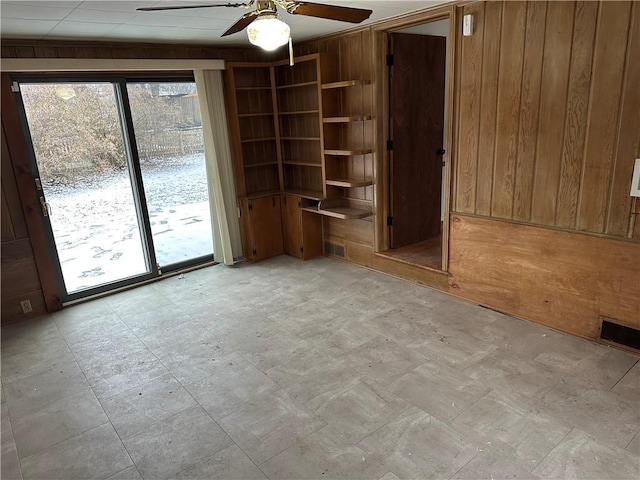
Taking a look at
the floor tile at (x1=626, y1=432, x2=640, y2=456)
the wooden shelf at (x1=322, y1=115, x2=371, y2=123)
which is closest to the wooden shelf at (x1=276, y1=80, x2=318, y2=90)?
the wooden shelf at (x1=322, y1=115, x2=371, y2=123)

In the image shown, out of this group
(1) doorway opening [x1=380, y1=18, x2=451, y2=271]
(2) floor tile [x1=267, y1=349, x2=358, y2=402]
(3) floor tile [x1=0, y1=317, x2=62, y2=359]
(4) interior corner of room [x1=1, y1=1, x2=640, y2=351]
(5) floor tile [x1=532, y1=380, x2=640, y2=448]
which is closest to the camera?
(5) floor tile [x1=532, y1=380, x2=640, y2=448]

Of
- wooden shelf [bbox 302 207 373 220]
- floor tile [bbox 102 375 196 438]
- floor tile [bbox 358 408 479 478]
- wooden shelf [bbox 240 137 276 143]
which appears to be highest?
wooden shelf [bbox 240 137 276 143]

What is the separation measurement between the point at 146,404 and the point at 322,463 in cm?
123

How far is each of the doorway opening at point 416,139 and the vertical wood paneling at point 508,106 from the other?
2.94ft

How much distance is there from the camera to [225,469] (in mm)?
2197

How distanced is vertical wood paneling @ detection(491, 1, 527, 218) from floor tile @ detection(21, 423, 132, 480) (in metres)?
3.09

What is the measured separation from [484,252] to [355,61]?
2289mm

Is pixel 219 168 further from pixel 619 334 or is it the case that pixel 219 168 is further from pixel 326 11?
pixel 619 334

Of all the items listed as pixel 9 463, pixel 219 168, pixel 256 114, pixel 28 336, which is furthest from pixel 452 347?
pixel 28 336

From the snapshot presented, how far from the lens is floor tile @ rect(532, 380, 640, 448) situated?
2.31m

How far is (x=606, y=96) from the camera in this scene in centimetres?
279

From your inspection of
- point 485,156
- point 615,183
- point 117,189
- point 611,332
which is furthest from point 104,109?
point 611,332

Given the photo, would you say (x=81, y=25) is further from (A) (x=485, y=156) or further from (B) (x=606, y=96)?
(B) (x=606, y=96)

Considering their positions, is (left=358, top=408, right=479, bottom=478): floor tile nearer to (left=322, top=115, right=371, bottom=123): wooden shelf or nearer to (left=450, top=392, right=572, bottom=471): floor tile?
(left=450, top=392, right=572, bottom=471): floor tile
